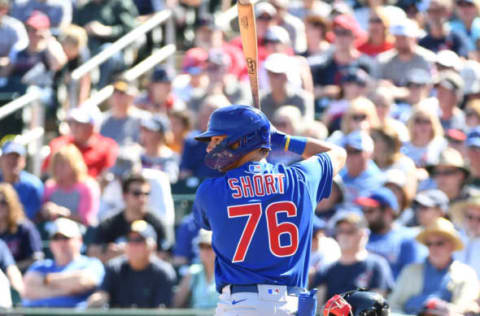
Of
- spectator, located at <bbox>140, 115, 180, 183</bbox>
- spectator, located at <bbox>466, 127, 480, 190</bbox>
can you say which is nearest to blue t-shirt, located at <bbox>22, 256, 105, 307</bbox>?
spectator, located at <bbox>140, 115, 180, 183</bbox>

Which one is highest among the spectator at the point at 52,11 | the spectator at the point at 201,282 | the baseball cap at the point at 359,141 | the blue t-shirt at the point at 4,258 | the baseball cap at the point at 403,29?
the spectator at the point at 52,11

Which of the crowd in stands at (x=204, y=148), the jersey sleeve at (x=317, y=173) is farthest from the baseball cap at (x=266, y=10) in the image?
the jersey sleeve at (x=317, y=173)

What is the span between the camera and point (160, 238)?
30.2ft

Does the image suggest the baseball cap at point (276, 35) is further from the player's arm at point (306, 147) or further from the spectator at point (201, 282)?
the player's arm at point (306, 147)

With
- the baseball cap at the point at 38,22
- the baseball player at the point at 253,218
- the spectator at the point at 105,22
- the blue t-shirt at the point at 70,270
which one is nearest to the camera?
the baseball player at the point at 253,218

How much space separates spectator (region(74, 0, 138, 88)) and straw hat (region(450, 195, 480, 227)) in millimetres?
5243

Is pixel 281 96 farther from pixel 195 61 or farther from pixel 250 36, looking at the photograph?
pixel 250 36

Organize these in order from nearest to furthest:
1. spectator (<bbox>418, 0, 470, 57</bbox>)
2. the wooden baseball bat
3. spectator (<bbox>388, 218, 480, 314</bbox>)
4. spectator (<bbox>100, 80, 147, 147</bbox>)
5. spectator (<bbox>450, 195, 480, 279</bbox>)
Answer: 1. the wooden baseball bat
2. spectator (<bbox>388, 218, 480, 314</bbox>)
3. spectator (<bbox>450, 195, 480, 279</bbox>)
4. spectator (<bbox>100, 80, 147, 147</bbox>)
5. spectator (<bbox>418, 0, 470, 57</bbox>)

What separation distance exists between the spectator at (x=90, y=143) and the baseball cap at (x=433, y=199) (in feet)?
10.3

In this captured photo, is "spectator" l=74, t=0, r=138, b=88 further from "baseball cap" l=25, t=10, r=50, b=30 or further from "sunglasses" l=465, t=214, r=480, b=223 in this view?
"sunglasses" l=465, t=214, r=480, b=223

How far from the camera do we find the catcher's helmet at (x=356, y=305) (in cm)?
470

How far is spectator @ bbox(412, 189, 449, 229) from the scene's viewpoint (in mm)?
8586

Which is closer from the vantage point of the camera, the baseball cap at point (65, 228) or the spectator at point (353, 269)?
the spectator at point (353, 269)

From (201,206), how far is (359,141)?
4.21m
